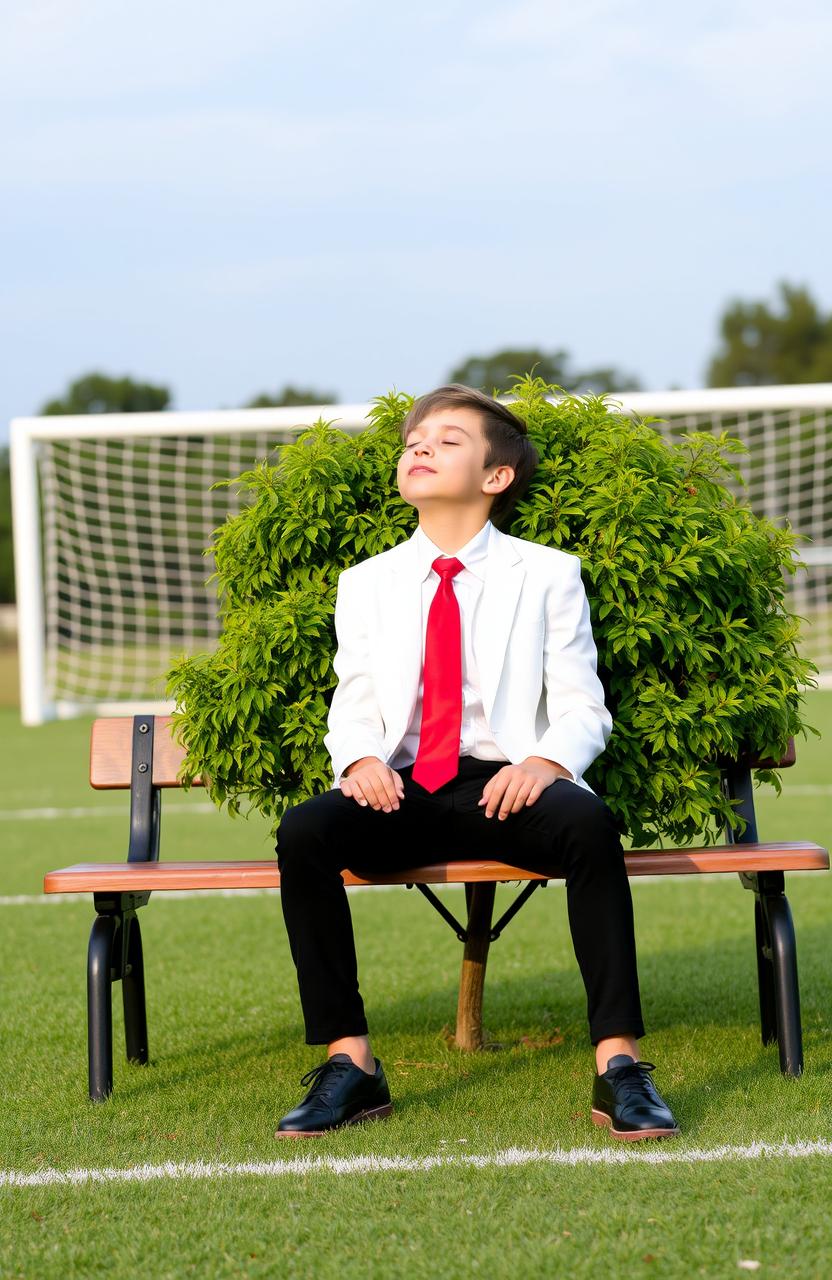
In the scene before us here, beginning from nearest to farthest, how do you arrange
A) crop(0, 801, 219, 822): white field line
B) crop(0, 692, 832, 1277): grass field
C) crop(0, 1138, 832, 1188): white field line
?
crop(0, 692, 832, 1277): grass field
crop(0, 1138, 832, 1188): white field line
crop(0, 801, 219, 822): white field line

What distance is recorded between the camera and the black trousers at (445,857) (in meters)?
3.58

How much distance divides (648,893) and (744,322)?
278 ft

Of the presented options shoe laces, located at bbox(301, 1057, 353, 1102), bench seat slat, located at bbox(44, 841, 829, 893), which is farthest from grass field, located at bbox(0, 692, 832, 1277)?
bench seat slat, located at bbox(44, 841, 829, 893)

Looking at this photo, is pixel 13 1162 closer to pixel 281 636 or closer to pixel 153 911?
pixel 281 636

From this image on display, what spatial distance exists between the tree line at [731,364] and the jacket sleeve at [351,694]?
77.2 metres

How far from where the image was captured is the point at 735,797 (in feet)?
14.5

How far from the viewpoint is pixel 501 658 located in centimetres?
395

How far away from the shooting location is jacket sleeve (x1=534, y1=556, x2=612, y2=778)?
3801 mm

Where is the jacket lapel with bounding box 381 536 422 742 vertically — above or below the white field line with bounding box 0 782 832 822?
above

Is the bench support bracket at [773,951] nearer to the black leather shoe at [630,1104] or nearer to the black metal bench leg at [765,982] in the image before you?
the black metal bench leg at [765,982]

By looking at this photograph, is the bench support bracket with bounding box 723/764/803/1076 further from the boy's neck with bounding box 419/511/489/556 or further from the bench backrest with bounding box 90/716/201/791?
the bench backrest with bounding box 90/716/201/791

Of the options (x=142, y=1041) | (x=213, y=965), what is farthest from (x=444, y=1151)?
(x=213, y=965)

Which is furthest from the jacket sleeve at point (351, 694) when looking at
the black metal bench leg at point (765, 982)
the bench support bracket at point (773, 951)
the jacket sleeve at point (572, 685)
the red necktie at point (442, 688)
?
the black metal bench leg at point (765, 982)

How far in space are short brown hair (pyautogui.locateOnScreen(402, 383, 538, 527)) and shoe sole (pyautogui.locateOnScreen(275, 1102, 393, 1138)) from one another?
5.20 feet
